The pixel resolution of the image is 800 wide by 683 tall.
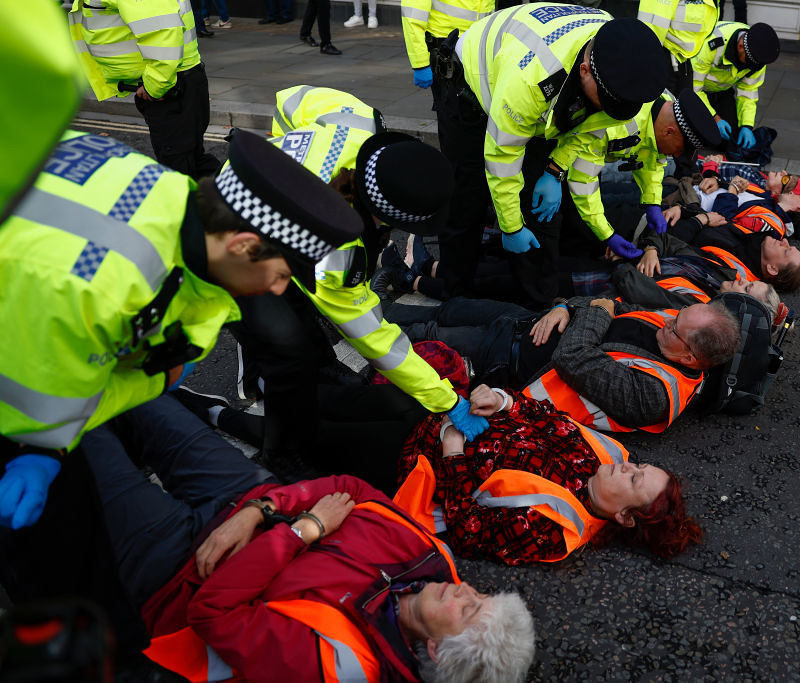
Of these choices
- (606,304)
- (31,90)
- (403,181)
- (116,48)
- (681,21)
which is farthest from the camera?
(681,21)

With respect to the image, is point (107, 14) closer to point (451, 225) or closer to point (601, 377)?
point (451, 225)

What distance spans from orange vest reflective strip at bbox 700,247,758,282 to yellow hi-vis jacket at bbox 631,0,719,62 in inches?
76.6

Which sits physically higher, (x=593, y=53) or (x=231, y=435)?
(x=593, y=53)

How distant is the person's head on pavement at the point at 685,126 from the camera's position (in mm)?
3907

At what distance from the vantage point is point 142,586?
84.2 inches

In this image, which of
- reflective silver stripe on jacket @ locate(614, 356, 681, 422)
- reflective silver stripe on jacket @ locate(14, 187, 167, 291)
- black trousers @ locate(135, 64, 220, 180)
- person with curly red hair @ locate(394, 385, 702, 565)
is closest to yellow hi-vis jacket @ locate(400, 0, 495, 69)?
black trousers @ locate(135, 64, 220, 180)

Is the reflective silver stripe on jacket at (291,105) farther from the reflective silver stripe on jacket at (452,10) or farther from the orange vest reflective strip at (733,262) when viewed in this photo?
the orange vest reflective strip at (733,262)

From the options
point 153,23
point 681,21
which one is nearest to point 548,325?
point 153,23

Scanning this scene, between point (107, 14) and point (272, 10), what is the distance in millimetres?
8297

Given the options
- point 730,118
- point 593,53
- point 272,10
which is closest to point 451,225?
point 593,53

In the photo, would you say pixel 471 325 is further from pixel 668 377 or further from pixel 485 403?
pixel 668 377

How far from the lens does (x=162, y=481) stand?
2.60m

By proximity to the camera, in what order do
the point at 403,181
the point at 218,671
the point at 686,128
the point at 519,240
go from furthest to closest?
the point at 686,128, the point at 519,240, the point at 403,181, the point at 218,671

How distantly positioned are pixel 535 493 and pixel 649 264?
213 cm
